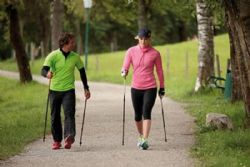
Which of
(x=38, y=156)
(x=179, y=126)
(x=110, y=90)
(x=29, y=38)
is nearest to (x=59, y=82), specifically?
(x=38, y=156)

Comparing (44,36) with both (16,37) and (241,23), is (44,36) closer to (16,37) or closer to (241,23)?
(16,37)

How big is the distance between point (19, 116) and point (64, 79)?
261 inches

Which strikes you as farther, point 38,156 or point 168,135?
point 168,135

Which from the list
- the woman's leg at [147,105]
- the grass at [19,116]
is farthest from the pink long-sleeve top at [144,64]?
the grass at [19,116]

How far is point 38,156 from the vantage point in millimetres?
11688

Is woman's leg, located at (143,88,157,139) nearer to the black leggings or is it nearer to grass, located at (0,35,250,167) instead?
the black leggings

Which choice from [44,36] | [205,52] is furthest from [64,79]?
[44,36]

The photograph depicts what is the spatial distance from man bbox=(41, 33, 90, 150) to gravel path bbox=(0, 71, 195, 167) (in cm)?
33

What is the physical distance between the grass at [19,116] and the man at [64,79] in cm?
93

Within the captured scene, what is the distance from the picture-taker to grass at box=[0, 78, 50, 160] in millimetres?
13383

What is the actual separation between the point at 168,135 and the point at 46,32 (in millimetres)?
52963

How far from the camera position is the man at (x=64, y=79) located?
496 inches

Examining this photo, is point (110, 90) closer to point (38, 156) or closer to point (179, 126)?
point (179, 126)

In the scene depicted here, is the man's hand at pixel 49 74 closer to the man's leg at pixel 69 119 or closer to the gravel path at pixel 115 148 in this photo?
the man's leg at pixel 69 119
